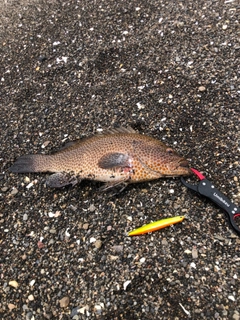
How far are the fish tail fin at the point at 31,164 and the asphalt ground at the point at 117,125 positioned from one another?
0.12m

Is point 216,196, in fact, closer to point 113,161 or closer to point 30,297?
point 113,161

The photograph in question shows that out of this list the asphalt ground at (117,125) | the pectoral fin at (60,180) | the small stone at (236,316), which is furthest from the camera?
the pectoral fin at (60,180)

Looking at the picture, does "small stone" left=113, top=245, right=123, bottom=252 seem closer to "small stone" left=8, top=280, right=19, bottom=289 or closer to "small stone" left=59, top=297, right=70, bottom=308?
"small stone" left=59, top=297, right=70, bottom=308

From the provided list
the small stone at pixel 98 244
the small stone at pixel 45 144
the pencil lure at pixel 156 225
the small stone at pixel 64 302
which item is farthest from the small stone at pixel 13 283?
the small stone at pixel 45 144

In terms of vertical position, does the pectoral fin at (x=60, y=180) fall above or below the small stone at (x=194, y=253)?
above

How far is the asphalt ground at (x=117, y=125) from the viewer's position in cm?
302

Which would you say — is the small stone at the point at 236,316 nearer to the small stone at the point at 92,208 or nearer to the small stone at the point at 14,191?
the small stone at the point at 92,208

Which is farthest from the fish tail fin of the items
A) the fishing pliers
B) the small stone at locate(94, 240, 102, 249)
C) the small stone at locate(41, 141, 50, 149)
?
the fishing pliers

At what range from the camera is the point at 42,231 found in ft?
11.6

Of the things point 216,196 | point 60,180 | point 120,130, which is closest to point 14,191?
point 60,180

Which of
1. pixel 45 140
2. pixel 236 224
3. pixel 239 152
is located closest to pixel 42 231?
pixel 45 140

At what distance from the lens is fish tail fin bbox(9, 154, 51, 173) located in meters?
3.88

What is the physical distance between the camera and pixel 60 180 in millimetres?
3744

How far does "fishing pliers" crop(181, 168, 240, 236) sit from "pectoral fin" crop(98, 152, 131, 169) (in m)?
0.63
